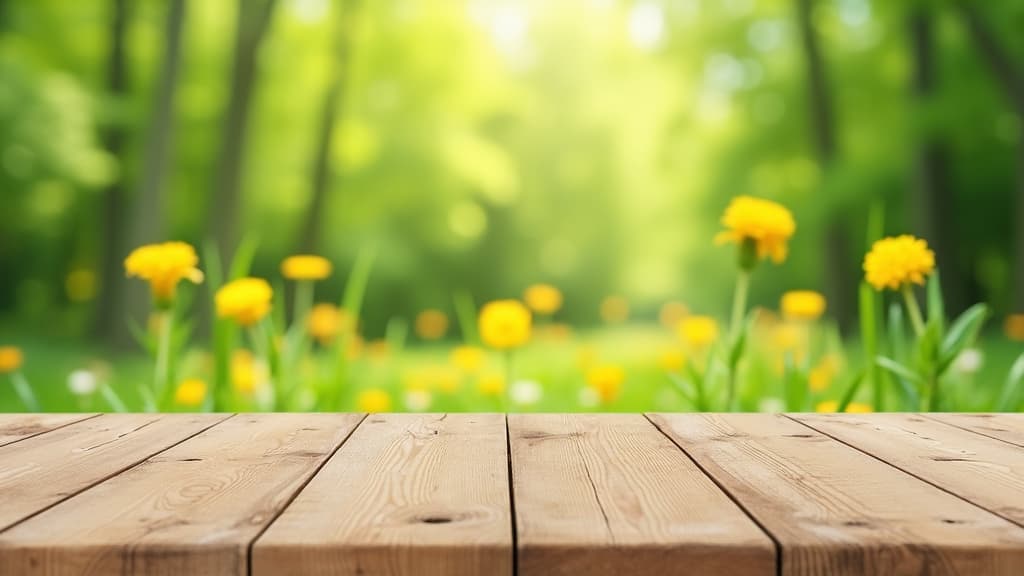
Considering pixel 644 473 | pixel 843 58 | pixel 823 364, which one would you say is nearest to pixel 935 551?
pixel 644 473

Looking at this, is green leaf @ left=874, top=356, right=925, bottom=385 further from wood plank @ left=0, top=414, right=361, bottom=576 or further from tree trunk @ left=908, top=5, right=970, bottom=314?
tree trunk @ left=908, top=5, right=970, bottom=314

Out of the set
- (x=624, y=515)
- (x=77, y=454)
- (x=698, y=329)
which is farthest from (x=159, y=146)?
(x=624, y=515)

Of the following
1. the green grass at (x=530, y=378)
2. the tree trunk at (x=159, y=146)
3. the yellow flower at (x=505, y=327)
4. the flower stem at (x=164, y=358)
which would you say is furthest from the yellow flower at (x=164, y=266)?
the tree trunk at (x=159, y=146)

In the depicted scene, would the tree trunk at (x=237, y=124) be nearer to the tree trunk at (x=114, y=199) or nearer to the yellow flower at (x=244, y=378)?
the tree trunk at (x=114, y=199)

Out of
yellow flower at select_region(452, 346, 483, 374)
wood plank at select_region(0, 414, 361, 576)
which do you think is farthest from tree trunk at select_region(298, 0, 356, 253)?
wood plank at select_region(0, 414, 361, 576)

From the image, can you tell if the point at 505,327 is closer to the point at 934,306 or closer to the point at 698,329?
the point at 698,329
